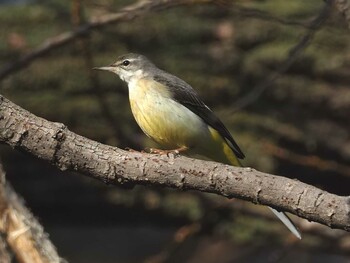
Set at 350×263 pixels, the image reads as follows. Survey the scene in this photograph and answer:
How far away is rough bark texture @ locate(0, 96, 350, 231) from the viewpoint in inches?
122

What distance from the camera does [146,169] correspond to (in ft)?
10.6

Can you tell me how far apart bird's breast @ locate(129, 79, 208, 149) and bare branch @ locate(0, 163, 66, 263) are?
114cm

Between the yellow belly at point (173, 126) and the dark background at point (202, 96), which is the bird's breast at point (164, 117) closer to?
the yellow belly at point (173, 126)

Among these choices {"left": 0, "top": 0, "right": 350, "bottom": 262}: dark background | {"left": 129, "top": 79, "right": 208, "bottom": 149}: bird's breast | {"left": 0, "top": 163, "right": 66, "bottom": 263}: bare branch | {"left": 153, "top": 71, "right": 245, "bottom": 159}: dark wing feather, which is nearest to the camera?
{"left": 0, "top": 163, "right": 66, "bottom": 263}: bare branch

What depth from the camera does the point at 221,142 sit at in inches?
185

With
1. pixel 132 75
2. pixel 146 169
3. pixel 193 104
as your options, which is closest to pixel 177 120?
pixel 193 104

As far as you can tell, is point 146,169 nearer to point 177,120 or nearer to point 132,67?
point 177,120

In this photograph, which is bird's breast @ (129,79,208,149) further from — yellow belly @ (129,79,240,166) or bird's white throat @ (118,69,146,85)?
bird's white throat @ (118,69,146,85)

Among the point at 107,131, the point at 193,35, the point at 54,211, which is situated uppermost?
the point at 193,35

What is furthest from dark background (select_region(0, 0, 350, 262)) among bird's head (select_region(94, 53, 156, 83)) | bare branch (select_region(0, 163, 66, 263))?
bare branch (select_region(0, 163, 66, 263))

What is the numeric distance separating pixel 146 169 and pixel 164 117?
4.56 feet

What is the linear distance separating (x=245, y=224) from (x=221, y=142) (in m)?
2.14

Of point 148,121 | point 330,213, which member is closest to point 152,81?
point 148,121

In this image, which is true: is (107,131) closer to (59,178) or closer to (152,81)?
(59,178)
